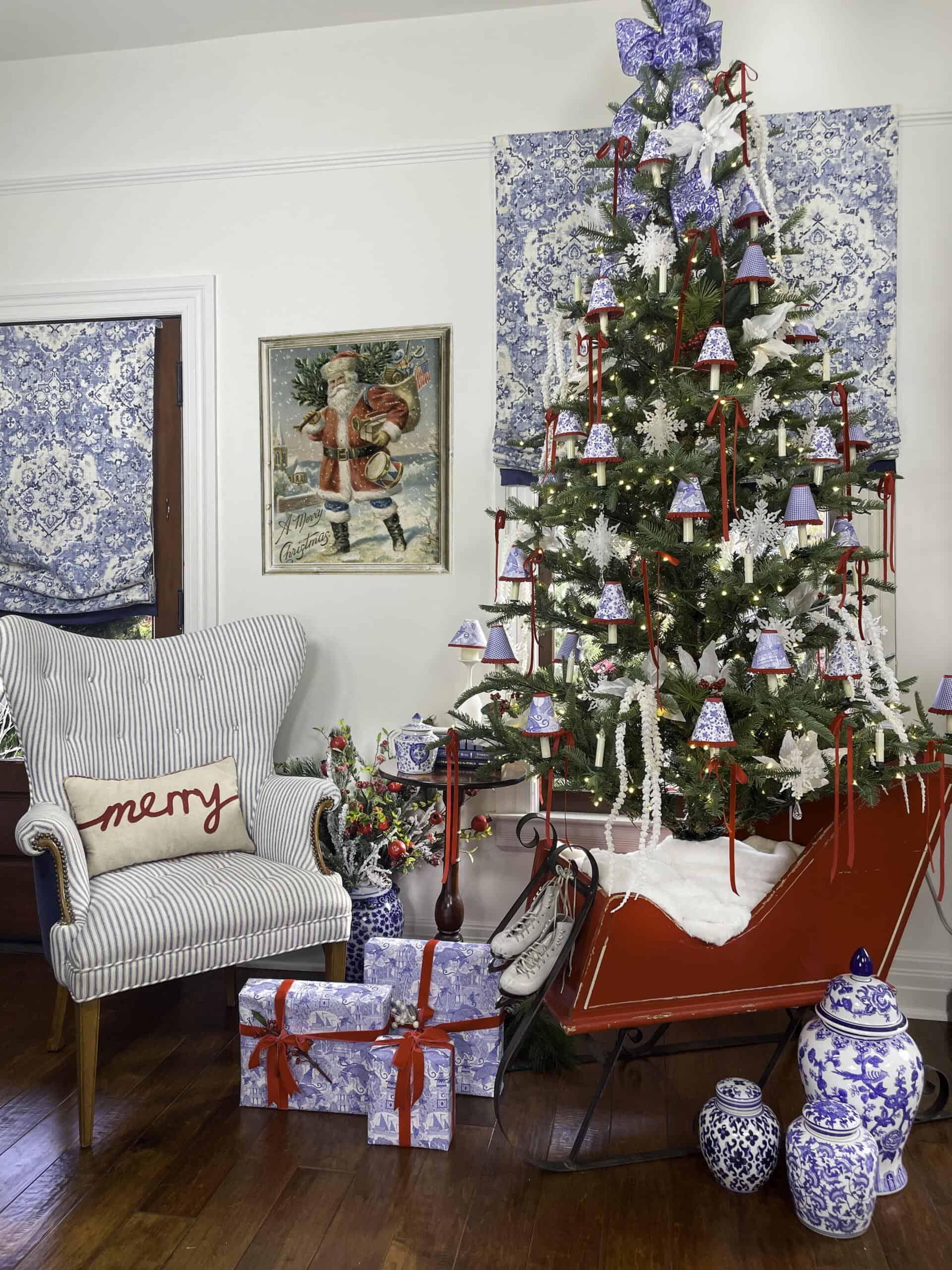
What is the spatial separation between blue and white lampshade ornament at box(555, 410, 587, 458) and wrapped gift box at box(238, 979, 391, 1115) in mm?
1433

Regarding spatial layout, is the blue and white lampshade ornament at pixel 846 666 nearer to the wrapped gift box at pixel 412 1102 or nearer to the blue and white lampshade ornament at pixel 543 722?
the blue and white lampshade ornament at pixel 543 722

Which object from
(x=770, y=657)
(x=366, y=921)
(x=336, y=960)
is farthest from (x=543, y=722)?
(x=366, y=921)

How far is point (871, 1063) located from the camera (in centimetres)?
204

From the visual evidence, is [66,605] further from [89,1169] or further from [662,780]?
[662,780]

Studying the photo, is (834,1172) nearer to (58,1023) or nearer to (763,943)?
(763,943)

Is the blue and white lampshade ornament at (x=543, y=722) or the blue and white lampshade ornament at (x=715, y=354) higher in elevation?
the blue and white lampshade ornament at (x=715, y=354)

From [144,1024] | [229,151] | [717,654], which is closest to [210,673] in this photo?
[144,1024]

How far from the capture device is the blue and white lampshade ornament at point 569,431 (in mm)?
2578

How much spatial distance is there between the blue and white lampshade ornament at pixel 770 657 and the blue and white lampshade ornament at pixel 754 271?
2.81ft

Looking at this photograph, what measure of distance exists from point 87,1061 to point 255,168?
2.81 m

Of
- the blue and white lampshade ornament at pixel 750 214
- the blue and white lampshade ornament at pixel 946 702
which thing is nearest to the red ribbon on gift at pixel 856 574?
the blue and white lampshade ornament at pixel 946 702

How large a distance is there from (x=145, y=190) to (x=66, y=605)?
1483 millimetres

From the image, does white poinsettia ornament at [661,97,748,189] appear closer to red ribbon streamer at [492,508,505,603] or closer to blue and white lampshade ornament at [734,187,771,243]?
blue and white lampshade ornament at [734,187,771,243]

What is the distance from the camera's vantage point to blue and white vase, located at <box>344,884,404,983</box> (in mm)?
2992
